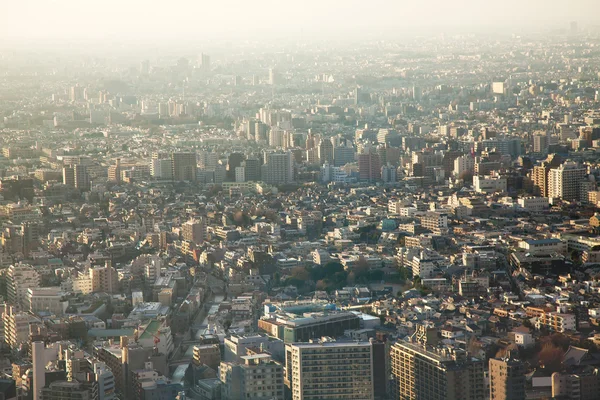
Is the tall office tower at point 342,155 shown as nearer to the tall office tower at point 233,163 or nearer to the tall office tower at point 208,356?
the tall office tower at point 233,163

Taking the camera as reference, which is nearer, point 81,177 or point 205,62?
point 81,177

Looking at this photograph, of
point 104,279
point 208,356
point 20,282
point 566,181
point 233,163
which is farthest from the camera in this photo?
point 233,163

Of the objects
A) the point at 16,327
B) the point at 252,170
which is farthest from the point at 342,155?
the point at 16,327

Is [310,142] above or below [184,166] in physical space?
below

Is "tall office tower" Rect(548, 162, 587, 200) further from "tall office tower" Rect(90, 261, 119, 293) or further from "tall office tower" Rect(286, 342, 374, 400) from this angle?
"tall office tower" Rect(286, 342, 374, 400)

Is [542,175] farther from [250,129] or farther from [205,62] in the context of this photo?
[205,62]
